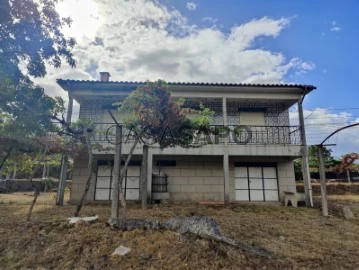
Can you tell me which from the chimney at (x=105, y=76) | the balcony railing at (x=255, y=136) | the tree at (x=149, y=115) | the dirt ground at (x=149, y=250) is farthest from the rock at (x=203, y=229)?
the chimney at (x=105, y=76)

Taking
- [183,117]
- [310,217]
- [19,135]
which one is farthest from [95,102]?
[310,217]

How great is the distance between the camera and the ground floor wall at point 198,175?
11.5 meters

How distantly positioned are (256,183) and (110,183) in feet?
21.2

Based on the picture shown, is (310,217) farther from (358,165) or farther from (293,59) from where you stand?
(358,165)

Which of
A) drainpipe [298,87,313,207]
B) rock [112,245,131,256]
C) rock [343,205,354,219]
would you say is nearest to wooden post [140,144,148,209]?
rock [112,245,131,256]

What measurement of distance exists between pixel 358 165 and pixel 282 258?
1988 centimetres

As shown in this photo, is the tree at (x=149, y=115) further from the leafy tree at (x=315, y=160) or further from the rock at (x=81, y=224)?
the leafy tree at (x=315, y=160)

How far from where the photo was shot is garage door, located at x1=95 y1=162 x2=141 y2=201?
11484mm

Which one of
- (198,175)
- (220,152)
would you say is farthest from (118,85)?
(198,175)

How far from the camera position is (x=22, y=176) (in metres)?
22.1

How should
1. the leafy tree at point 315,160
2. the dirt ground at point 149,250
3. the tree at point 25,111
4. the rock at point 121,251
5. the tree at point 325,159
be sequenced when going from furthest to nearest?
the tree at point 325,159, the leafy tree at point 315,160, the tree at point 25,111, the rock at point 121,251, the dirt ground at point 149,250

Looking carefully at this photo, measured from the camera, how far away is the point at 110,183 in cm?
1162

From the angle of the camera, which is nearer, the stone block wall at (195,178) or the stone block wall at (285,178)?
the stone block wall at (195,178)

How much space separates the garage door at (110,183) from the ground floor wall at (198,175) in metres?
0.24
